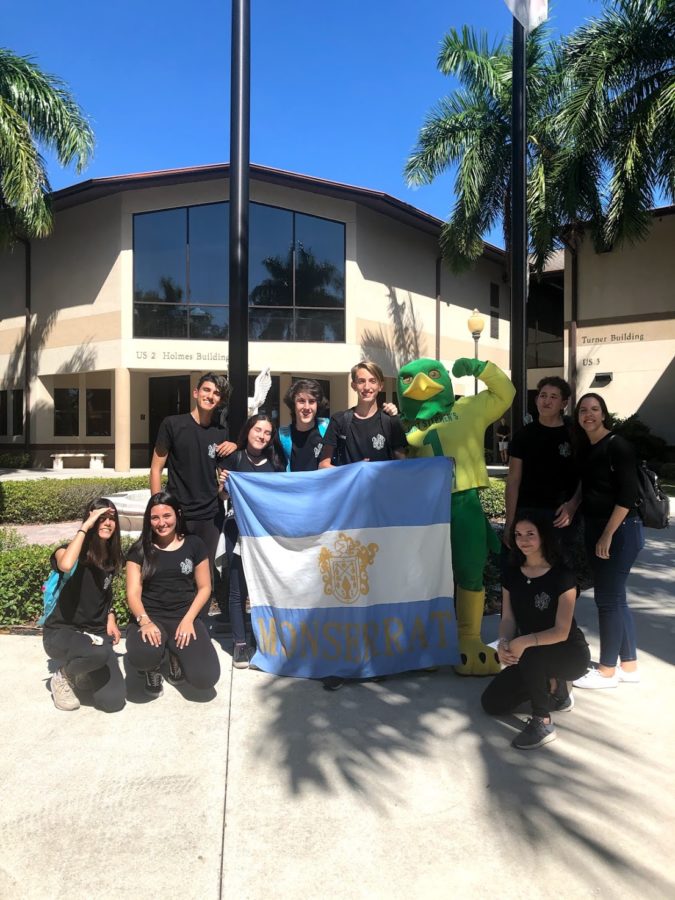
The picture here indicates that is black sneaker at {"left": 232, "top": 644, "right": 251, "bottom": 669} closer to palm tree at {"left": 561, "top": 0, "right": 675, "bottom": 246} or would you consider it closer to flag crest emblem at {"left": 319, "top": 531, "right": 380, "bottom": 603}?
flag crest emblem at {"left": 319, "top": 531, "right": 380, "bottom": 603}

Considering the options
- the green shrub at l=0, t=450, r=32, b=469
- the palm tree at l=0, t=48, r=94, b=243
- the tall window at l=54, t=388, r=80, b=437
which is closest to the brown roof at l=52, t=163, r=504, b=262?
the palm tree at l=0, t=48, r=94, b=243

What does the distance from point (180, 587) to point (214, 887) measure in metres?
1.88

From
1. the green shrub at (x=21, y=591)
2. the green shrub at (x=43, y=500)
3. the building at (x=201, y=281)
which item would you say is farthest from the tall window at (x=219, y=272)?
the green shrub at (x=21, y=591)

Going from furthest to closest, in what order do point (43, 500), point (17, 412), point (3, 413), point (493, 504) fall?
point (3, 413), point (17, 412), point (43, 500), point (493, 504)

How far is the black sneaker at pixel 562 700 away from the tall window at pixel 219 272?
16.7m

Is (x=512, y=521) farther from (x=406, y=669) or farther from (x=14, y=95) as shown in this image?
(x=14, y=95)

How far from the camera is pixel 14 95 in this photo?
14.4 m

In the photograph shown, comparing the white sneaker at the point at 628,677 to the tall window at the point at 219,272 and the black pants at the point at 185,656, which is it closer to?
the black pants at the point at 185,656

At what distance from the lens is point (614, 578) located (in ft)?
11.9

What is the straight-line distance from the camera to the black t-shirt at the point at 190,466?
4180 mm

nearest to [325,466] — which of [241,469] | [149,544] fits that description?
[241,469]

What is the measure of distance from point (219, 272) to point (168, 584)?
16583 millimetres

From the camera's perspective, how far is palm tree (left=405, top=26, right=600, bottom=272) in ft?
51.1

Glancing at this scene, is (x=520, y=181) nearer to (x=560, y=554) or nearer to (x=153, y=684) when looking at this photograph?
(x=560, y=554)
